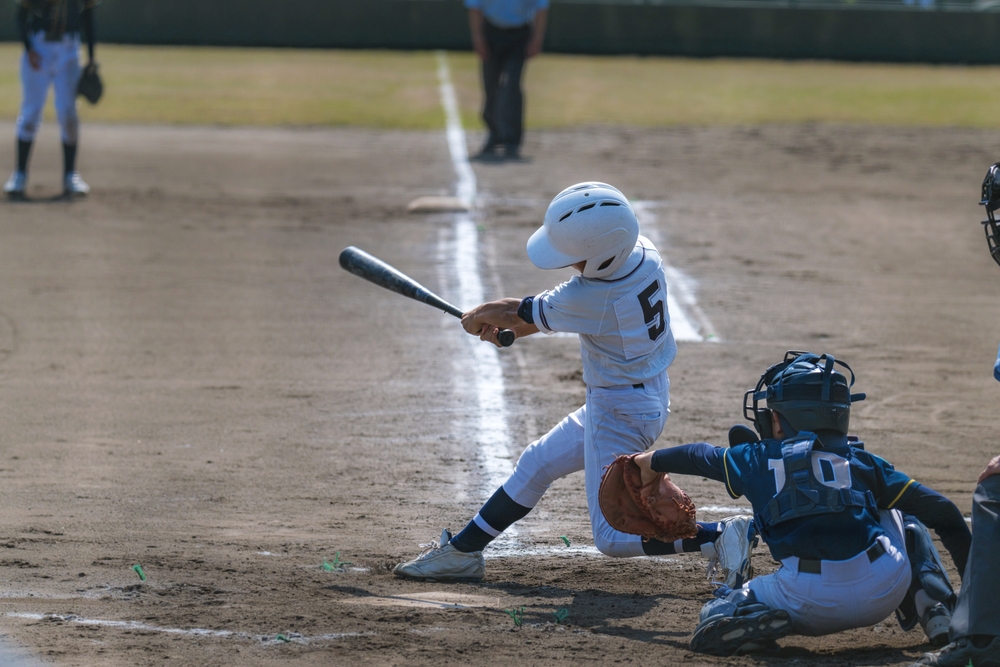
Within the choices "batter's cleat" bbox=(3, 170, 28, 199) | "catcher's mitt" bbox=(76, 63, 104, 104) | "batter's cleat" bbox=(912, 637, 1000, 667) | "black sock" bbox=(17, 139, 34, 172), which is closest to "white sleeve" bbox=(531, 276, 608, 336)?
"batter's cleat" bbox=(912, 637, 1000, 667)

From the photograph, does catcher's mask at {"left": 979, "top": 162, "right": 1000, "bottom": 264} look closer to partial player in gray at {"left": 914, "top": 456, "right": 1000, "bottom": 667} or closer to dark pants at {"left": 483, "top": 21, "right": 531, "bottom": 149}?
partial player in gray at {"left": 914, "top": 456, "right": 1000, "bottom": 667}

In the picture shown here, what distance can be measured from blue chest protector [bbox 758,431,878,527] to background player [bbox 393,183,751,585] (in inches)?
18.0

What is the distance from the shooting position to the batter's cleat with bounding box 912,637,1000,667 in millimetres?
3461

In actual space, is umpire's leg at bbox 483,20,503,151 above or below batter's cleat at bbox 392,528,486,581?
below

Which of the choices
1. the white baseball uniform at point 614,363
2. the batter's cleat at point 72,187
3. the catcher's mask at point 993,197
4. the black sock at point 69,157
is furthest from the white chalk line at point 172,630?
the black sock at point 69,157

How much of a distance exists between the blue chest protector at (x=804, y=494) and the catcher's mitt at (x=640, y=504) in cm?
50

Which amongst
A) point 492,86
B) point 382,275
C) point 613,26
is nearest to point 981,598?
point 382,275

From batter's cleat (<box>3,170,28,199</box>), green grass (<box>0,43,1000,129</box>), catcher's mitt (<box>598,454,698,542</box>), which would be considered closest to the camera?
catcher's mitt (<box>598,454,698,542</box>)

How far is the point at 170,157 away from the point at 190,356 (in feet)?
25.9

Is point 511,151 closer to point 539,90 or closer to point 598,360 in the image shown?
point 539,90

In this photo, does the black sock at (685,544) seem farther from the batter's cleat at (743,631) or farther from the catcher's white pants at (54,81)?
the catcher's white pants at (54,81)

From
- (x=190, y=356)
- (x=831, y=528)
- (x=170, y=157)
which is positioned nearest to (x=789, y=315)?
(x=190, y=356)

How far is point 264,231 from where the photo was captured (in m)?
11.0

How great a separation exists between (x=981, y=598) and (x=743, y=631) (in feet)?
2.37
